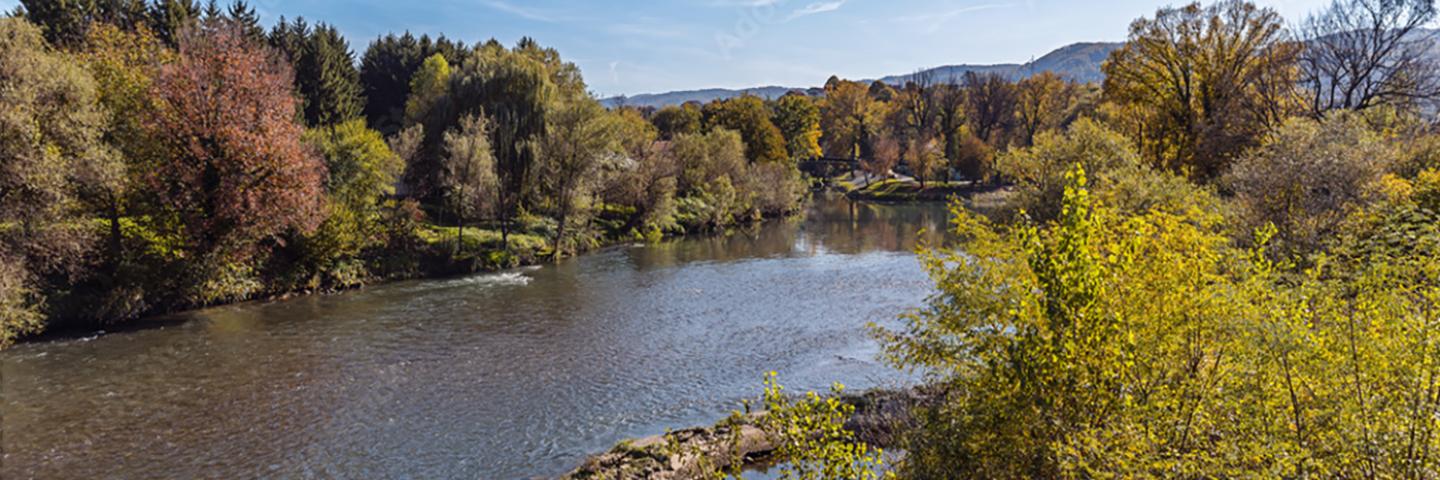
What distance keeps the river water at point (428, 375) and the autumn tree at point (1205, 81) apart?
13.0 metres

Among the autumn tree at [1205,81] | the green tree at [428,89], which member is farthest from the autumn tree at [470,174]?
the autumn tree at [1205,81]

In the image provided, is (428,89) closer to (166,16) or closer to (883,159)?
(166,16)

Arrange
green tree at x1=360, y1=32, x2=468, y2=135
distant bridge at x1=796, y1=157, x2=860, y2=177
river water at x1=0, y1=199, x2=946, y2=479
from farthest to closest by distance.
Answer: distant bridge at x1=796, y1=157, x2=860, y2=177, green tree at x1=360, y1=32, x2=468, y2=135, river water at x1=0, y1=199, x2=946, y2=479

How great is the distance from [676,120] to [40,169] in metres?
62.7

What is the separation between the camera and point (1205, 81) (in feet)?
106

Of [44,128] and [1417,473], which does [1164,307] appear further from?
[44,128]

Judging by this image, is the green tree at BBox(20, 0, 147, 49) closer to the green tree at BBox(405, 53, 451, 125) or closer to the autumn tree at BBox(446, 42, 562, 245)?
the green tree at BBox(405, 53, 451, 125)

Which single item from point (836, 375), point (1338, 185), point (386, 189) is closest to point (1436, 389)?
point (836, 375)

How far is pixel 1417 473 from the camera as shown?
541cm

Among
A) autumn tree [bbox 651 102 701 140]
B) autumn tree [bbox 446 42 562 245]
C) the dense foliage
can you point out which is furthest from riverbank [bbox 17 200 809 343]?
autumn tree [bbox 651 102 701 140]

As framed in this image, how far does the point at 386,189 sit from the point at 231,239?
8.78 m

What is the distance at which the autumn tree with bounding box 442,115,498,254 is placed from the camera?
119 ft

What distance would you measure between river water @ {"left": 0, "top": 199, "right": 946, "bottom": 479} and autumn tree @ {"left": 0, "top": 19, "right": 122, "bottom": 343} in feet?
7.02

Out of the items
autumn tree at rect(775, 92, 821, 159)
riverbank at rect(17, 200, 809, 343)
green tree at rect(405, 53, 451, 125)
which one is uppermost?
green tree at rect(405, 53, 451, 125)
